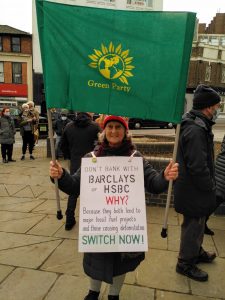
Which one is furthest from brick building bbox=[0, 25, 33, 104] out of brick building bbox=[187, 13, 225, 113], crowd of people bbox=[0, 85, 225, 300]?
crowd of people bbox=[0, 85, 225, 300]

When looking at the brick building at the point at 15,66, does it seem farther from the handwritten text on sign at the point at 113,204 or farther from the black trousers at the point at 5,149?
the handwritten text on sign at the point at 113,204

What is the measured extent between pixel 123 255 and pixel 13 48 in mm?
37654

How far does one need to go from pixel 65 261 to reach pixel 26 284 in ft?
1.87

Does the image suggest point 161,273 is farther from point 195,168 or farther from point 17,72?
point 17,72

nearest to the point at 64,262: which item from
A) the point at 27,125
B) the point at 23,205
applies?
the point at 23,205

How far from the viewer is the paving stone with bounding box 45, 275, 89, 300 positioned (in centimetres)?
299

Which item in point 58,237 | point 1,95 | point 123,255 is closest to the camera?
point 123,255

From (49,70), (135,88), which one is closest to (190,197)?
(135,88)

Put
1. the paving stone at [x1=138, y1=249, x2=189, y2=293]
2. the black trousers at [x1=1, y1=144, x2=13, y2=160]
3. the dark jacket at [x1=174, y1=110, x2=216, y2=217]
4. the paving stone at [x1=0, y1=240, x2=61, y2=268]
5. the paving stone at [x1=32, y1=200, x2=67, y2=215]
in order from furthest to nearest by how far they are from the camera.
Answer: the black trousers at [x1=1, y1=144, x2=13, y2=160]
the paving stone at [x1=32, y1=200, x2=67, y2=215]
the paving stone at [x1=0, y1=240, x2=61, y2=268]
the paving stone at [x1=138, y1=249, x2=189, y2=293]
the dark jacket at [x1=174, y1=110, x2=216, y2=217]

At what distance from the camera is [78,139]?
451 centimetres

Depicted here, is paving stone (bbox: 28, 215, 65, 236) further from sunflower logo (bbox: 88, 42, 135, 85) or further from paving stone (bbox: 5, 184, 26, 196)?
sunflower logo (bbox: 88, 42, 135, 85)

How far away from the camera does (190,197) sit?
313 cm

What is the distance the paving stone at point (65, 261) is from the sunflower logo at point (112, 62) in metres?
2.21

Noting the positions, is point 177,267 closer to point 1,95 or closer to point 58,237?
point 58,237
